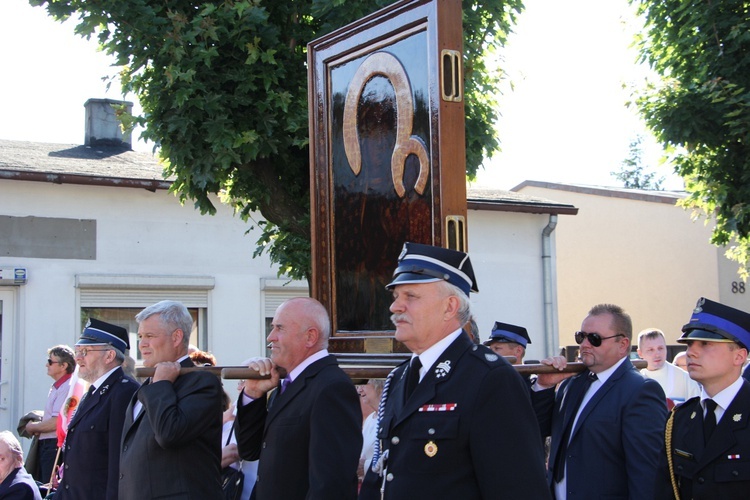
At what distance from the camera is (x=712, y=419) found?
4320mm

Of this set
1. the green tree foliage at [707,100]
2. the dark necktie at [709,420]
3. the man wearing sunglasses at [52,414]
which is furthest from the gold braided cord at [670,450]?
the green tree foliage at [707,100]

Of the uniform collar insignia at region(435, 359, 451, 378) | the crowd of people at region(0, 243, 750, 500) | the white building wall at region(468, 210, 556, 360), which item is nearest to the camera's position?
the crowd of people at region(0, 243, 750, 500)

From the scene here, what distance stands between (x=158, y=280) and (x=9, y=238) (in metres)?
2.29

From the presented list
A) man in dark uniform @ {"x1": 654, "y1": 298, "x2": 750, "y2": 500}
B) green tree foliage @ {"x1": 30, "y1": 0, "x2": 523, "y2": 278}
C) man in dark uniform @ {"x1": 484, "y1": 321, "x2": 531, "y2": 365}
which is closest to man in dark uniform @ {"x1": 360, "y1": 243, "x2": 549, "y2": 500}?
man in dark uniform @ {"x1": 654, "y1": 298, "x2": 750, "y2": 500}

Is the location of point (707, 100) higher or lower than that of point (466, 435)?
higher

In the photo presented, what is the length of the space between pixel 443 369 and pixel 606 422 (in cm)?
174

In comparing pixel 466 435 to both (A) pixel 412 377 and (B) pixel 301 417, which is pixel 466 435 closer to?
(A) pixel 412 377

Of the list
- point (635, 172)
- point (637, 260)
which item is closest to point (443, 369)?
point (637, 260)

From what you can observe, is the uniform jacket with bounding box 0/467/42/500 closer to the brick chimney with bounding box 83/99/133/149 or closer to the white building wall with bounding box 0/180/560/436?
the white building wall with bounding box 0/180/560/436

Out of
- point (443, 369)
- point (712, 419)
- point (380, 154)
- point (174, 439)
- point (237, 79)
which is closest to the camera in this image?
point (443, 369)

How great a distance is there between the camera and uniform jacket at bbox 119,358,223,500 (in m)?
4.76

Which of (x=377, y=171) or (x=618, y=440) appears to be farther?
(x=377, y=171)

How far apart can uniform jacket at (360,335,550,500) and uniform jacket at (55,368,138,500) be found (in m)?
2.76

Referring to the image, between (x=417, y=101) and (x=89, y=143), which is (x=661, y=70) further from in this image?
(x=89, y=143)
